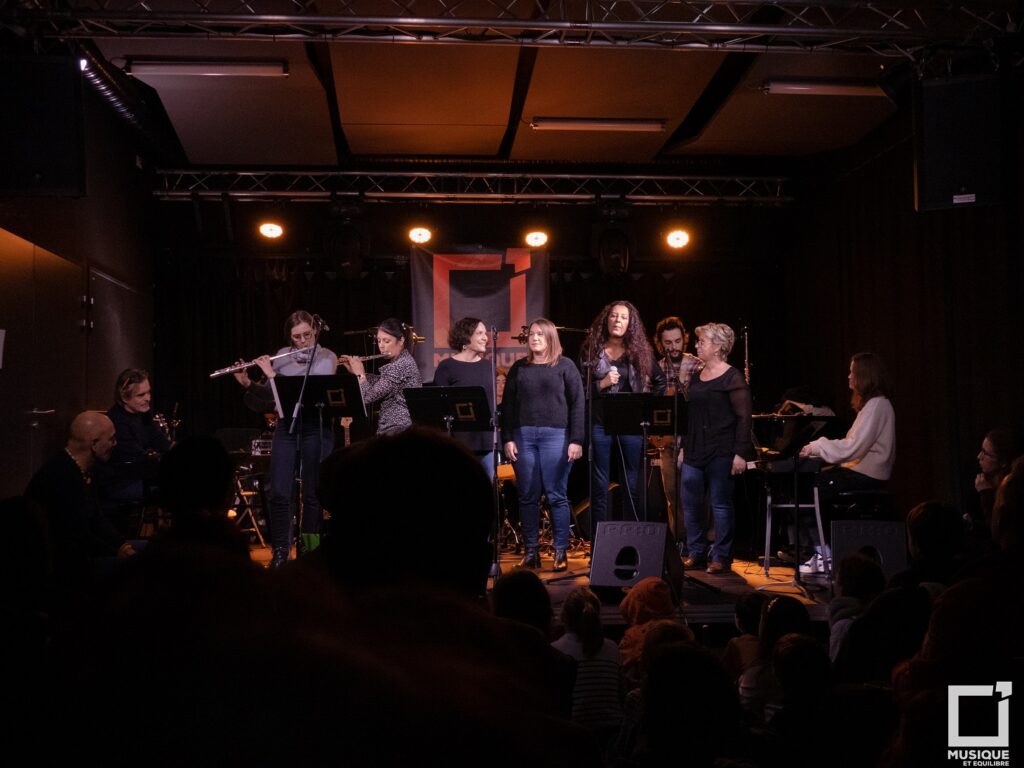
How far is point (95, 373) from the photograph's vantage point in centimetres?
820

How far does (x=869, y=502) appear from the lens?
22.5 feet

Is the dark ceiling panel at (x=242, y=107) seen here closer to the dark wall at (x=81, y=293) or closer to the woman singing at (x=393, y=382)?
the dark wall at (x=81, y=293)

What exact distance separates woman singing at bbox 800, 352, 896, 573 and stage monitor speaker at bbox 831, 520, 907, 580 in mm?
1011

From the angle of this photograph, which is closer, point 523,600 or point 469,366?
point 523,600

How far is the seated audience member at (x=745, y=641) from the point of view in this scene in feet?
11.9

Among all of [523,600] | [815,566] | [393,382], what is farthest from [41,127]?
[815,566]

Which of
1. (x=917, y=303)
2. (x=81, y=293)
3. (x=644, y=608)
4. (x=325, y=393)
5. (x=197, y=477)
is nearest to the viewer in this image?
(x=197, y=477)

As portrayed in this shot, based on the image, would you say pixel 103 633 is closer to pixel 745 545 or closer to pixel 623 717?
pixel 623 717

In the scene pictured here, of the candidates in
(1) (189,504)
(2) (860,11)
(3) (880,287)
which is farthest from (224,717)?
(3) (880,287)

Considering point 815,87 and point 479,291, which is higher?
point 815,87

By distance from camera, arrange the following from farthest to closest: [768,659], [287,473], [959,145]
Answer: [287,473] < [959,145] < [768,659]

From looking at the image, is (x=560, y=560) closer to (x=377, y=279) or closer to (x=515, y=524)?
(x=515, y=524)

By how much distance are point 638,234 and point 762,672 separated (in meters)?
8.16

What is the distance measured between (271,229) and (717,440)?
19.6 feet
